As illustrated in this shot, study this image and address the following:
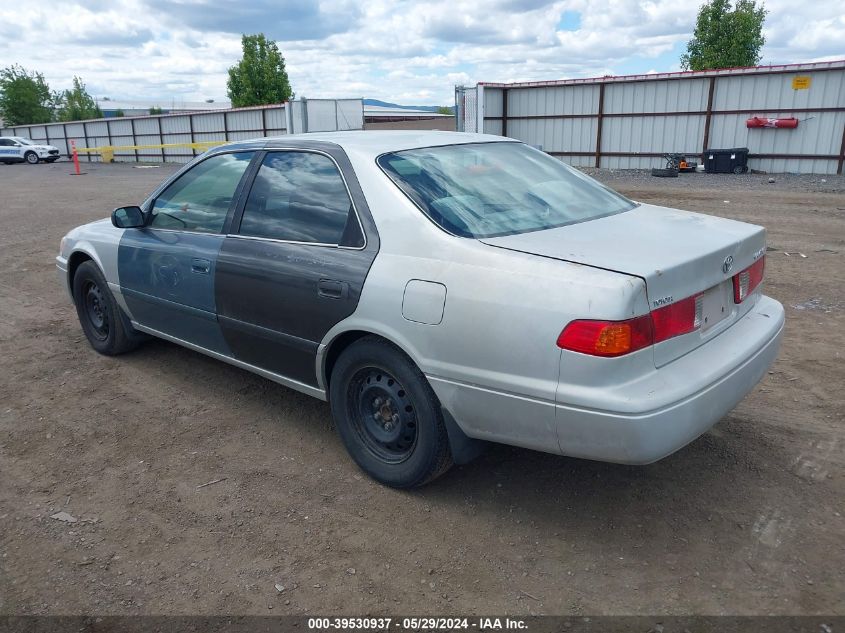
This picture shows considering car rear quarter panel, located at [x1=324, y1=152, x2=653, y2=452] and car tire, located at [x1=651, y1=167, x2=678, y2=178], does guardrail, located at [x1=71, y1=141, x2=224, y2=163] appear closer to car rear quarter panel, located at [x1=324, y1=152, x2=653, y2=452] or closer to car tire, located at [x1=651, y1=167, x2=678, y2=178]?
car tire, located at [x1=651, y1=167, x2=678, y2=178]

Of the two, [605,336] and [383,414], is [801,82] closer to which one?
[383,414]

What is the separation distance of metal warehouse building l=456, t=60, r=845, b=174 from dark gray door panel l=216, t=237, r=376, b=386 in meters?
20.8

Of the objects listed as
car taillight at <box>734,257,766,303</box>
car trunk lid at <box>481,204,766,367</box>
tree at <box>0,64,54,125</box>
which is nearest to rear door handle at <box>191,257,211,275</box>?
car trunk lid at <box>481,204,766,367</box>

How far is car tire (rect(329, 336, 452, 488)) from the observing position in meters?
3.00

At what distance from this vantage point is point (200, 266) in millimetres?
3996

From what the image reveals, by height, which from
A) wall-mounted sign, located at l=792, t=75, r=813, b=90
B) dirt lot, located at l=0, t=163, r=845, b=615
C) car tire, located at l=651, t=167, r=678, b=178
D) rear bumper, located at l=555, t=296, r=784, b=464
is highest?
wall-mounted sign, located at l=792, t=75, r=813, b=90

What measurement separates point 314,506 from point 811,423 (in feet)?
9.06

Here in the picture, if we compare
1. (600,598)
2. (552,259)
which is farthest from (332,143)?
(600,598)

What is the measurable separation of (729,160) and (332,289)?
66.6 ft

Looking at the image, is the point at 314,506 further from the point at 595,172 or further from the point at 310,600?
the point at 595,172

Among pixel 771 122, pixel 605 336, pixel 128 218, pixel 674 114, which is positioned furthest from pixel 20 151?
pixel 605 336

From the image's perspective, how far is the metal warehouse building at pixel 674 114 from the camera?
65.2ft

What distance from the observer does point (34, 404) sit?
4441 millimetres

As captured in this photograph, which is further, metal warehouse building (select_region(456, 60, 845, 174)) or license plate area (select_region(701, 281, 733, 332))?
metal warehouse building (select_region(456, 60, 845, 174))
